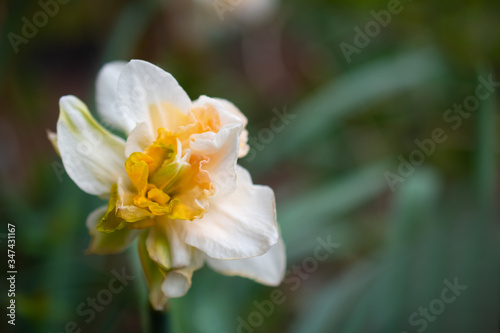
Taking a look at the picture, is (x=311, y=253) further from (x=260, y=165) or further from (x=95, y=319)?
(x=95, y=319)

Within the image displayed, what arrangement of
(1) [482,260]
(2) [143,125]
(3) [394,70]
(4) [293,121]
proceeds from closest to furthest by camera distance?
(2) [143,125] → (1) [482,260] → (4) [293,121] → (3) [394,70]

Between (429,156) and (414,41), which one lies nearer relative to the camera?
(429,156)

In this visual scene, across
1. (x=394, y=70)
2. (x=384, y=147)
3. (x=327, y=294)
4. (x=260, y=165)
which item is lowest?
(x=327, y=294)

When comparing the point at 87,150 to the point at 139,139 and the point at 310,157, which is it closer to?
the point at 139,139

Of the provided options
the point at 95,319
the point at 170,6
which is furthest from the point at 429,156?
the point at 95,319

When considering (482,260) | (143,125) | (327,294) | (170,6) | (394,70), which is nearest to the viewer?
(143,125)

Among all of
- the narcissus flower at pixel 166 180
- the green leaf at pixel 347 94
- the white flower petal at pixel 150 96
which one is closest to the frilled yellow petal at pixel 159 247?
the narcissus flower at pixel 166 180

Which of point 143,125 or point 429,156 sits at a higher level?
point 143,125
